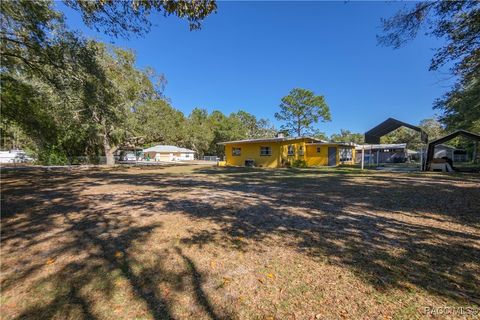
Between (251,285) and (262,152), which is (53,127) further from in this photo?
(262,152)

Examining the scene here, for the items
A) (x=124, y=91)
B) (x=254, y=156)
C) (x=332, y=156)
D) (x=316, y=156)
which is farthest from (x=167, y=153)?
(x=332, y=156)

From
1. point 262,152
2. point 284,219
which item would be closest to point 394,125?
point 262,152

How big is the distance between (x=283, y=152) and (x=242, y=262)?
64.6 ft

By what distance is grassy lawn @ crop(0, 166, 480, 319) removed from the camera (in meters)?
2.26

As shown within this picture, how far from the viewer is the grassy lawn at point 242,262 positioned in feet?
7.43

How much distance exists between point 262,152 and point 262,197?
16040 millimetres

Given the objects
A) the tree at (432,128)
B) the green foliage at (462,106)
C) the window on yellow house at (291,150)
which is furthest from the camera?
the tree at (432,128)

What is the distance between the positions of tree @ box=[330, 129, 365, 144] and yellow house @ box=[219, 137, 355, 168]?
48031mm

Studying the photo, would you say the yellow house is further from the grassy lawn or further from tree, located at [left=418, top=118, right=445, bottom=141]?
tree, located at [left=418, top=118, right=445, bottom=141]

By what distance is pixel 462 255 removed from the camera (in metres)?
3.05

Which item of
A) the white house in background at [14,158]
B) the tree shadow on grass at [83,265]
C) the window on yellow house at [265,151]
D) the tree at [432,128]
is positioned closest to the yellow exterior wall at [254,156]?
the window on yellow house at [265,151]

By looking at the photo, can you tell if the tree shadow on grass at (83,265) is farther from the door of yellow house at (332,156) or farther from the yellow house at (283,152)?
the door of yellow house at (332,156)

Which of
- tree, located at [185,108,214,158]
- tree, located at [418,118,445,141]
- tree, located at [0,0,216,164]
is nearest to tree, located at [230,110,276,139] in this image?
tree, located at [185,108,214,158]

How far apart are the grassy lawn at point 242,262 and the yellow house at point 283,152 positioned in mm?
16523
